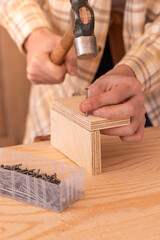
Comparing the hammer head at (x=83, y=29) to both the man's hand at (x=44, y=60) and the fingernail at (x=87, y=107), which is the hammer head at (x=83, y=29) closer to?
the fingernail at (x=87, y=107)

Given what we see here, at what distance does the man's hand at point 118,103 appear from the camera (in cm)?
78

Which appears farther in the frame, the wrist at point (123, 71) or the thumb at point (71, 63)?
the thumb at point (71, 63)

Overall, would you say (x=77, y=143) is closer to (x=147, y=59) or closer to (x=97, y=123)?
(x=97, y=123)

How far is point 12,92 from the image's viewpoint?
265 cm

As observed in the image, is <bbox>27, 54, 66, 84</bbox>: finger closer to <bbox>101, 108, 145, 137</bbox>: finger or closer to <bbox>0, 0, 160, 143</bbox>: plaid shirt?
<bbox>0, 0, 160, 143</bbox>: plaid shirt

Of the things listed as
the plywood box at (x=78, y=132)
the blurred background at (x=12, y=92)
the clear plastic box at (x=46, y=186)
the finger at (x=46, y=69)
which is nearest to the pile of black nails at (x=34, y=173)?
the clear plastic box at (x=46, y=186)

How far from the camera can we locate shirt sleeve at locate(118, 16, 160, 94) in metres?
1.02

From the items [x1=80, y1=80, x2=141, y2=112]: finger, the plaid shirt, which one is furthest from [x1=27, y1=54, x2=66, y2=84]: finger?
[x1=80, y1=80, x2=141, y2=112]: finger

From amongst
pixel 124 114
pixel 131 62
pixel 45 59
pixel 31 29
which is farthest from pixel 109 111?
pixel 31 29

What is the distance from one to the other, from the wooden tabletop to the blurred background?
5.99 ft

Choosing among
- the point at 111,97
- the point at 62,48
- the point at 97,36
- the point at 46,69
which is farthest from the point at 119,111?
the point at 97,36

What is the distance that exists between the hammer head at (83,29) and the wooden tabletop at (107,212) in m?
0.26

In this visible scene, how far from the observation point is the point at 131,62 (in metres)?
1.00

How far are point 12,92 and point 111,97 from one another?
6.36 ft
